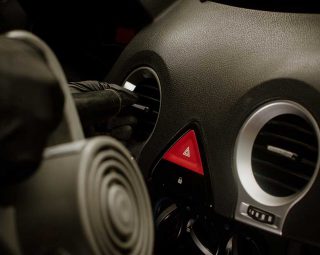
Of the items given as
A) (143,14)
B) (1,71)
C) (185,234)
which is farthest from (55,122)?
(143,14)

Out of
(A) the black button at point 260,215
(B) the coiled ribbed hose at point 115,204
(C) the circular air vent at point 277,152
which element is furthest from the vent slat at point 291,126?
(B) the coiled ribbed hose at point 115,204

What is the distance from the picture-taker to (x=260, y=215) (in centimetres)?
87

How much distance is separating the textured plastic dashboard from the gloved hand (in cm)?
7

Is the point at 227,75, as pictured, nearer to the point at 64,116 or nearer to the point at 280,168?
the point at 280,168

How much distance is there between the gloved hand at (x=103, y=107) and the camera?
708mm

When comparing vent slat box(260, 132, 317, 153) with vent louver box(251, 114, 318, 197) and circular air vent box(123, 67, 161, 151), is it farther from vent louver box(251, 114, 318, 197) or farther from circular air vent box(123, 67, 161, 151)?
circular air vent box(123, 67, 161, 151)

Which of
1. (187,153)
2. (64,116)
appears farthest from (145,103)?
(64,116)

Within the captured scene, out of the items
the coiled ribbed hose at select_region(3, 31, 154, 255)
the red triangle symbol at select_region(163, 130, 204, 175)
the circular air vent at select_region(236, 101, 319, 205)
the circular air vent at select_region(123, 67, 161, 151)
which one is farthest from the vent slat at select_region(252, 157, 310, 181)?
the coiled ribbed hose at select_region(3, 31, 154, 255)

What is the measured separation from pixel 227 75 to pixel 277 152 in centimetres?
19

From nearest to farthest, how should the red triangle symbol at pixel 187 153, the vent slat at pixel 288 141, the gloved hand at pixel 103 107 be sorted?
1. the gloved hand at pixel 103 107
2. the vent slat at pixel 288 141
3. the red triangle symbol at pixel 187 153

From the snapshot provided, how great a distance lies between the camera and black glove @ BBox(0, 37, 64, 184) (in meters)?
0.46

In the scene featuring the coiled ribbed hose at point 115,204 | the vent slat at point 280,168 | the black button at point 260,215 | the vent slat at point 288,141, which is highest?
the coiled ribbed hose at point 115,204

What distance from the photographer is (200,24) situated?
1.04 m

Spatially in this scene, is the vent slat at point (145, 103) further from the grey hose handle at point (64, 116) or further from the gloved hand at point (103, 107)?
the grey hose handle at point (64, 116)
